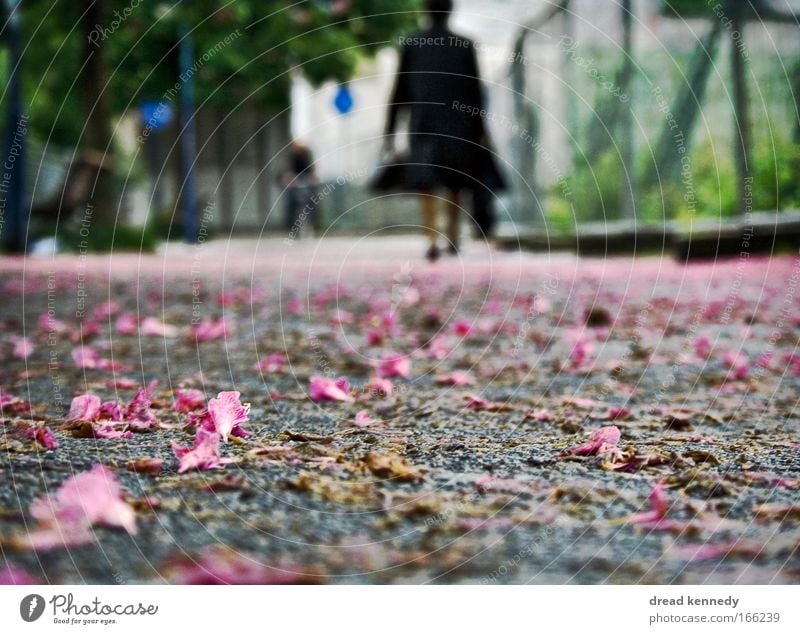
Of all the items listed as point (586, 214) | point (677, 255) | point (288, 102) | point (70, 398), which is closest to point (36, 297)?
point (70, 398)

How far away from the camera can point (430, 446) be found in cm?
192

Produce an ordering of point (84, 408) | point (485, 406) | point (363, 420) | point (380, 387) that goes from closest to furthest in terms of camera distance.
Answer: point (84, 408) → point (363, 420) → point (485, 406) → point (380, 387)

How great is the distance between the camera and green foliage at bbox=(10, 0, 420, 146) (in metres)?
13.8

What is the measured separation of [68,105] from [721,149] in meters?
17.0

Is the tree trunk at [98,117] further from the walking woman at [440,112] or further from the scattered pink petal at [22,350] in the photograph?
the scattered pink petal at [22,350]

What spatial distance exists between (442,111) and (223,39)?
25.2 ft

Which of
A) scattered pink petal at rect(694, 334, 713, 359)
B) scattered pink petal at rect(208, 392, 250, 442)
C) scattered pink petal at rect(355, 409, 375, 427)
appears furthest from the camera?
scattered pink petal at rect(694, 334, 713, 359)

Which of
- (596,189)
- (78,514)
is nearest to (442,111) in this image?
(596,189)

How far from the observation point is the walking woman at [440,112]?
6.96 metres

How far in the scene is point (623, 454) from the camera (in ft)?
5.96

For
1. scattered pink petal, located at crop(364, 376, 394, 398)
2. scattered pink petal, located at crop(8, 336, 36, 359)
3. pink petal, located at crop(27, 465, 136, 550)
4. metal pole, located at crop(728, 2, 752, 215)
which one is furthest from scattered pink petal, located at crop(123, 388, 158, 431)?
metal pole, located at crop(728, 2, 752, 215)

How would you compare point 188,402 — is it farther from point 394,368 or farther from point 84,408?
point 394,368

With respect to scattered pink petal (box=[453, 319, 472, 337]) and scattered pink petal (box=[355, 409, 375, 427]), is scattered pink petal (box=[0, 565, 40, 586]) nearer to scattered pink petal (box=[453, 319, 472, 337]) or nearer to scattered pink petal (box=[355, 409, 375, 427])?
scattered pink petal (box=[355, 409, 375, 427])
